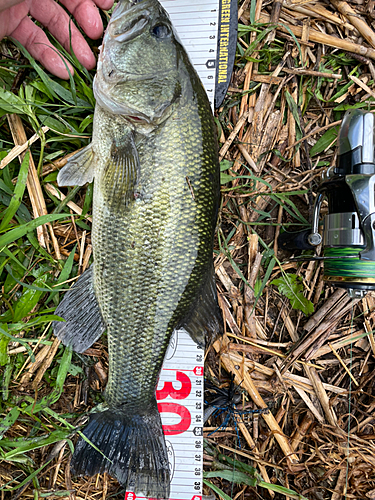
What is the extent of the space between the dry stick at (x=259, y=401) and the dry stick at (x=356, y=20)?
236 cm

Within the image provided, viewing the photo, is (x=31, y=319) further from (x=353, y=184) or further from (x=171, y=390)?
(x=353, y=184)

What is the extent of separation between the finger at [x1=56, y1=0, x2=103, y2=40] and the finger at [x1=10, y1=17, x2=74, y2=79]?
24cm

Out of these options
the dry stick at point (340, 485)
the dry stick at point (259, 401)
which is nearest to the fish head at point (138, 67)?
the dry stick at point (259, 401)

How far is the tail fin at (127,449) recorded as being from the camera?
75.0 inches

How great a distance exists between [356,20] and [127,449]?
3.20 meters

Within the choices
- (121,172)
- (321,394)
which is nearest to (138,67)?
(121,172)

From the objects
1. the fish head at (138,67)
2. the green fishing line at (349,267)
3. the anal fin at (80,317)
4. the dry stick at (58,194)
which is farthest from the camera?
the dry stick at (58,194)

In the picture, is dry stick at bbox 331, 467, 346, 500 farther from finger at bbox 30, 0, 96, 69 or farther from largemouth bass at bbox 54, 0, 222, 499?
finger at bbox 30, 0, 96, 69

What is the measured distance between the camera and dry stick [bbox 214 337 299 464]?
2.28 metres

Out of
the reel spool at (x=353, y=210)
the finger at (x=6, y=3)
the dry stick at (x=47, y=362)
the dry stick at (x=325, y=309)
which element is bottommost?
the dry stick at (x=47, y=362)

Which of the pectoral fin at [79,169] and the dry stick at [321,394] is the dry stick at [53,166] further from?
the dry stick at [321,394]

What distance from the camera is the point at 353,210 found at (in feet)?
6.15

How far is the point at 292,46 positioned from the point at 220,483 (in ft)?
10.2

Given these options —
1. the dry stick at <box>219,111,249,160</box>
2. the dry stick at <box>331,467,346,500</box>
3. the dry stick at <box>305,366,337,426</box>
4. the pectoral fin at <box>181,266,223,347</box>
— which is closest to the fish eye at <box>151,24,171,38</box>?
the dry stick at <box>219,111,249,160</box>
